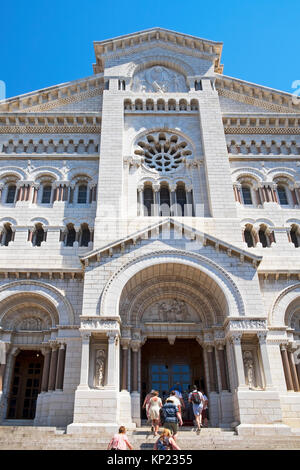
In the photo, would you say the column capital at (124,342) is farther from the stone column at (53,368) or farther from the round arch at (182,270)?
the stone column at (53,368)

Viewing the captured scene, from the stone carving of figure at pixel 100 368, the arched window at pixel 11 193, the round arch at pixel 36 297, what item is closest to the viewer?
the stone carving of figure at pixel 100 368

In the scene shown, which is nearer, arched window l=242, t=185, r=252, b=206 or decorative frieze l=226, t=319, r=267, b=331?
decorative frieze l=226, t=319, r=267, b=331

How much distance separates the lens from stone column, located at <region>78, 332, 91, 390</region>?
16.6 meters

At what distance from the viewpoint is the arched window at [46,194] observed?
960 inches

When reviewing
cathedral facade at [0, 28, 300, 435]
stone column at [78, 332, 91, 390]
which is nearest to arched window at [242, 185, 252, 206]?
cathedral facade at [0, 28, 300, 435]

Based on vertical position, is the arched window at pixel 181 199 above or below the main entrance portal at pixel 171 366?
above

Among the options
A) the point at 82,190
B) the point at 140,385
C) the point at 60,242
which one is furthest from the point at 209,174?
the point at 140,385

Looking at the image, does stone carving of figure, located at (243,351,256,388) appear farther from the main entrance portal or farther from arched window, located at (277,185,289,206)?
arched window, located at (277,185,289,206)

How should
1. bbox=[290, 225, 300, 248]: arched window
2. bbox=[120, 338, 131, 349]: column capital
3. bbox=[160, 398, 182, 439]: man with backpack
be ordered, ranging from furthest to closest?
bbox=[290, 225, 300, 248]: arched window, bbox=[120, 338, 131, 349]: column capital, bbox=[160, 398, 182, 439]: man with backpack

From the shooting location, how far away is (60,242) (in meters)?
22.2

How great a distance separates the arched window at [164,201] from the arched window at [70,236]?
530cm

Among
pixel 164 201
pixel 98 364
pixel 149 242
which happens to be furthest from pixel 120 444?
pixel 164 201

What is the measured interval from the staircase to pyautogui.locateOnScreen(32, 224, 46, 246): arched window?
412 inches

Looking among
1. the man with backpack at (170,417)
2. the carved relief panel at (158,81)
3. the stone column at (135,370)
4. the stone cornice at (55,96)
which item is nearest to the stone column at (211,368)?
the stone column at (135,370)
